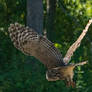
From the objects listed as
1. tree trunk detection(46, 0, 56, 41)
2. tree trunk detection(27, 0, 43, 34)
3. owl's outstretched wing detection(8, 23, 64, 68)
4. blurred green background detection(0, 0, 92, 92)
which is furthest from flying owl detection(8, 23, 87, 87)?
tree trunk detection(46, 0, 56, 41)

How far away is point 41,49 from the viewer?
641cm

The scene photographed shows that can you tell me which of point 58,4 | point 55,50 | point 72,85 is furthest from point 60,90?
point 58,4

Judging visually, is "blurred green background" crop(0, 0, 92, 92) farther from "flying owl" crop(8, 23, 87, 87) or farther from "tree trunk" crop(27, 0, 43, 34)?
"flying owl" crop(8, 23, 87, 87)

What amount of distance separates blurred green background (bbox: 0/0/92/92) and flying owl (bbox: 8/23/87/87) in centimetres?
69

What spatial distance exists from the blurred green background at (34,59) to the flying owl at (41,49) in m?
0.69

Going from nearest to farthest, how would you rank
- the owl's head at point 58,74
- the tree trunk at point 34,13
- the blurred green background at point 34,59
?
the owl's head at point 58,74 → the blurred green background at point 34,59 → the tree trunk at point 34,13

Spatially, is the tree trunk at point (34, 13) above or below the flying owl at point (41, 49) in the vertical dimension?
above

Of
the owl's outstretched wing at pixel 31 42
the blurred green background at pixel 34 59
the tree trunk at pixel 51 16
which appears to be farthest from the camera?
the tree trunk at pixel 51 16

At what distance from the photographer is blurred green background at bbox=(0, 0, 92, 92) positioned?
7.29 m

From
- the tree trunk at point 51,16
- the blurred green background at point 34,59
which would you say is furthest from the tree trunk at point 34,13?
the tree trunk at point 51,16

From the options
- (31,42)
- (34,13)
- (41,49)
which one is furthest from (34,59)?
(31,42)

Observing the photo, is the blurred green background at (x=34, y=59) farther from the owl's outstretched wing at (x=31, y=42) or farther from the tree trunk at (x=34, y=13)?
the owl's outstretched wing at (x=31, y=42)

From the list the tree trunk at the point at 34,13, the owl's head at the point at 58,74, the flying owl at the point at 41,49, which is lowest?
the owl's head at the point at 58,74

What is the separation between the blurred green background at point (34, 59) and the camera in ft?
23.9
